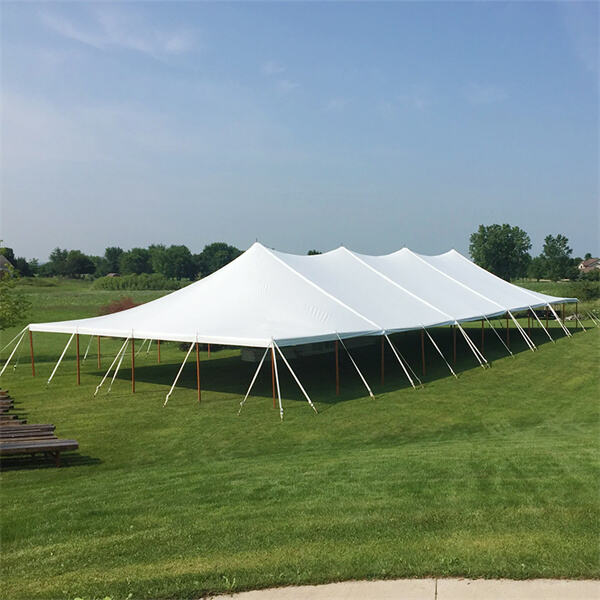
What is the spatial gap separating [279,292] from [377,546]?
1080cm

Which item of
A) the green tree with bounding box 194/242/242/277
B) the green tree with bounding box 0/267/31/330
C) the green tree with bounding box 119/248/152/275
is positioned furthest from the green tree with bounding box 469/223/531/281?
the green tree with bounding box 0/267/31/330

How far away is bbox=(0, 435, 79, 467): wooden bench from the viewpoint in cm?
787

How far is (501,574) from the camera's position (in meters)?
4.13

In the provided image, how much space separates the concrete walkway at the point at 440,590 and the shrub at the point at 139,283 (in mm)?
62430

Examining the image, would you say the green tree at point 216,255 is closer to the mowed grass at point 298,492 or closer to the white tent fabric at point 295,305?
the white tent fabric at point 295,305

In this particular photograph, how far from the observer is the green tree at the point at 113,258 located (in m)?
135

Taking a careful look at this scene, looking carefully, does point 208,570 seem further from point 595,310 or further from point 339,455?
point 595,310

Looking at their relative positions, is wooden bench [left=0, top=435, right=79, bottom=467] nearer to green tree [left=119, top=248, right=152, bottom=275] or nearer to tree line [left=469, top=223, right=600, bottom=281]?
tree line [left=469, top=223, right=600, bottom=281]

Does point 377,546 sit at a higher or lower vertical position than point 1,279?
lower

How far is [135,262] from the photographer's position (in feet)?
399

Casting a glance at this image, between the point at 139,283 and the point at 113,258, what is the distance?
76.5 m

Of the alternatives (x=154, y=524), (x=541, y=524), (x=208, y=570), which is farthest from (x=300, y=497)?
(x=541, y=524)

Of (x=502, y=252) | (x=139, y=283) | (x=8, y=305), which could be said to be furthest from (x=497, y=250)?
(x=8, y=305)

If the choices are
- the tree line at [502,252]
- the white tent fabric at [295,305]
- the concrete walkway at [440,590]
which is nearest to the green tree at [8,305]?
the white tent fabric at [295,305]
